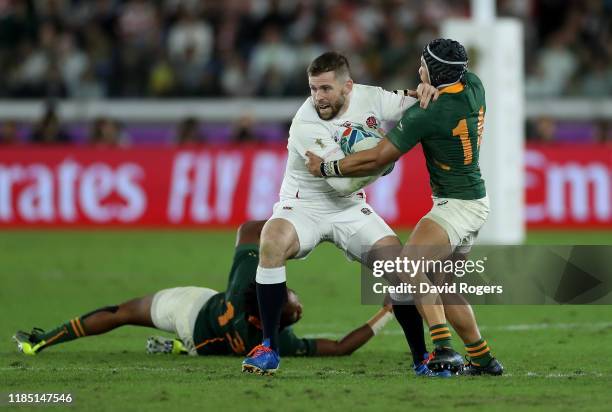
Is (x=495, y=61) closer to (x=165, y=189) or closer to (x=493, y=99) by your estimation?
(x=493, y=99)

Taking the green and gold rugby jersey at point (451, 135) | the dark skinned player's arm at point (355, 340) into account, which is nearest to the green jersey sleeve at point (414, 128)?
the green and gold rugby jersey at point (451, 135)

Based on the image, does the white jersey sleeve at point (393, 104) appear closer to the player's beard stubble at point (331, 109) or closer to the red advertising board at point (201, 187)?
the player's beard stubble at point (331, 109)

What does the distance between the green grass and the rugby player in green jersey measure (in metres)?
0.35

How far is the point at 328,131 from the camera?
8.70 metres

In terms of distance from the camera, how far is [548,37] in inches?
977

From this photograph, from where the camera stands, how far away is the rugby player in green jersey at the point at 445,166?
327 inches

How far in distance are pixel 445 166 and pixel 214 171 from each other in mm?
11778

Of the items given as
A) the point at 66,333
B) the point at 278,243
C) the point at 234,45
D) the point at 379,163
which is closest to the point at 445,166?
the point at 379,163

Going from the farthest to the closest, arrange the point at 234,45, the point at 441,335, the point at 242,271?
the point at 234,45 < the point at 242,271 < the point at 441,335

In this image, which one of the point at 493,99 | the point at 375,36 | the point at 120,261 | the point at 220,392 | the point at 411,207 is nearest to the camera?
the point at 220,392

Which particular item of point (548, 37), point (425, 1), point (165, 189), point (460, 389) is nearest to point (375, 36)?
Result: point (425, 1)

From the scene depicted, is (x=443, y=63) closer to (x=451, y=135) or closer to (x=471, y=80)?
(x=471, y=80)

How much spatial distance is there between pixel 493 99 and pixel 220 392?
10921mm

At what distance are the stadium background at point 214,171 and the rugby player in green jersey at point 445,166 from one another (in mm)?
476
